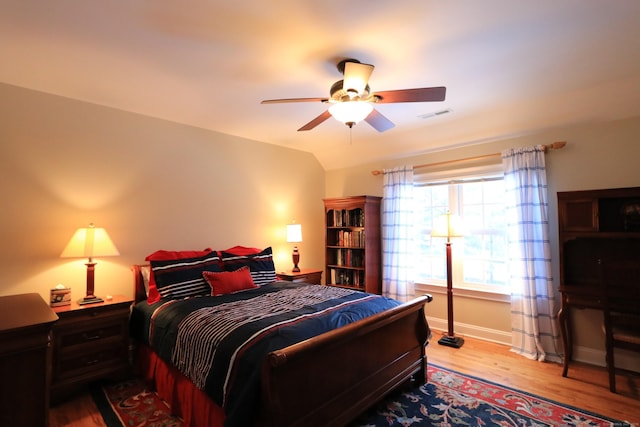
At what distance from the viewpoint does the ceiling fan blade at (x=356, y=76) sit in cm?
196

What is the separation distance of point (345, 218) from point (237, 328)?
9.92 feet

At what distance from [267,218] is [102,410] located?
8.82 feet

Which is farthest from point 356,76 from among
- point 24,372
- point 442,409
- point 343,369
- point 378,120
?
point 442,409

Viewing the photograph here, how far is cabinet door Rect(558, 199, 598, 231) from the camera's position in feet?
9.31

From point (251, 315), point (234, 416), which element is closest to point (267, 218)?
point (251, 315)

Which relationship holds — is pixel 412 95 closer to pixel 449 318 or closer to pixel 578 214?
pixel 578 214

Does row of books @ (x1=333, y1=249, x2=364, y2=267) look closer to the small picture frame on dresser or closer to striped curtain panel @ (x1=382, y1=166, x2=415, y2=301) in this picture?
striped curtain panel @ (x1=382, y1=166, x2=415, y2=301)

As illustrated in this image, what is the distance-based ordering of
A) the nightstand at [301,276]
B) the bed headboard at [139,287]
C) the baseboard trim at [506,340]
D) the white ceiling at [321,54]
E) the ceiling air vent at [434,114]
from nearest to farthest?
the white ceiling at [321,54], the baseboard trim at [506,340], the bed headboard at [139,287], the ceiling air vent at [434,114], the nightstand at [301,276]

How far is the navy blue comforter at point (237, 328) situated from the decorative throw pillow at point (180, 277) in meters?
0.13

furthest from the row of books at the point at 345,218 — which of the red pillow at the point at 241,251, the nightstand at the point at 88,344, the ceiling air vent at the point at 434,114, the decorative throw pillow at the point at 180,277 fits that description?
the nightstand at the point at 88,344

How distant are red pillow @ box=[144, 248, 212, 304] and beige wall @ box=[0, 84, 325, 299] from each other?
22 centimetres

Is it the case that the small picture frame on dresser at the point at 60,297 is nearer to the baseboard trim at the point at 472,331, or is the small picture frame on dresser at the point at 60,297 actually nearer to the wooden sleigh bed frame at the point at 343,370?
the wooden sleigh bed frame at the point at 343,370

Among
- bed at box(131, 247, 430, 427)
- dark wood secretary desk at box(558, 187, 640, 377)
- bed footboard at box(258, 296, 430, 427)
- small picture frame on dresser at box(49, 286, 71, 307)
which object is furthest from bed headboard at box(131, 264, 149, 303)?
dark wood secretary desk at box(558, 187, 640, 377)

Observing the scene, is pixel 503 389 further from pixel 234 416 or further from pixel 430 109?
pixel 430 109
